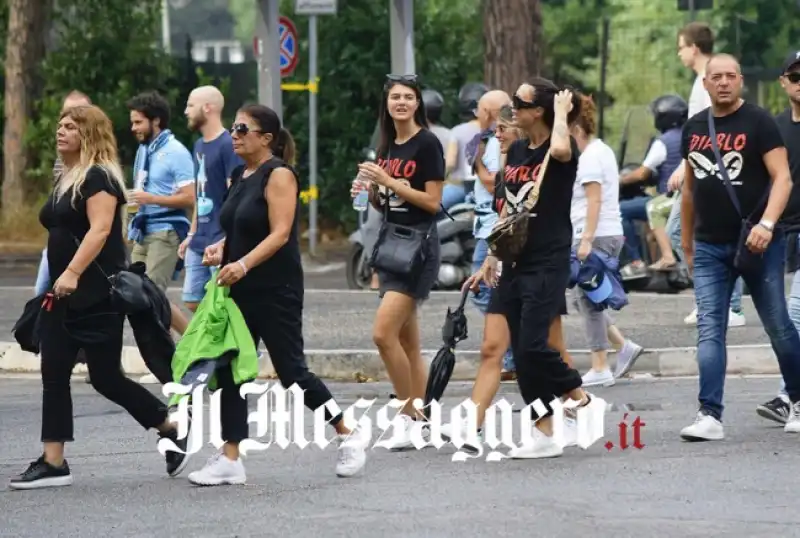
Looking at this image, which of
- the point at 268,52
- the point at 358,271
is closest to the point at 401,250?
the point at 358,271

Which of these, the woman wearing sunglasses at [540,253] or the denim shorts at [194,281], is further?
the denim shorts at [194,281]

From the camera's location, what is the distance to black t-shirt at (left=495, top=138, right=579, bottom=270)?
9.32 meters

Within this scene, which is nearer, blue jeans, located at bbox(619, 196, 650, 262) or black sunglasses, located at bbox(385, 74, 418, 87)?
black sunglasses, located at bbox(385, 74, 418, 87)

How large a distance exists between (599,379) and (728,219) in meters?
2.94

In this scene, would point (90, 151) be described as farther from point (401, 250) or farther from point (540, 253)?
point (540, 253)

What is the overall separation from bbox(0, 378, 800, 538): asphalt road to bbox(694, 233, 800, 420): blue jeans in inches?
10.6

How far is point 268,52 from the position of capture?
2139 centimetres

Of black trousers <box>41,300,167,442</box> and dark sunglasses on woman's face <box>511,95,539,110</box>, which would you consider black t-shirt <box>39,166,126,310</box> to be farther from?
dark sunglasses on woman's face <box>511,95,539,110</box>

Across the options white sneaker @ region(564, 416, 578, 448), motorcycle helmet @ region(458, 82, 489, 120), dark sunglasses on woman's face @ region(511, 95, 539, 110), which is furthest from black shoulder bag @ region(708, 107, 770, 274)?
motorcycle helmet @ region(458, 82, 489, 120)

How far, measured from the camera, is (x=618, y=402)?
38.3 feet

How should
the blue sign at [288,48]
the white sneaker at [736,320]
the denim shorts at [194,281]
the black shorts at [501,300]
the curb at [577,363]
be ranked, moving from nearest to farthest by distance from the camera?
the black shorts at [501,300], the denim shorts at [194,281], the curb at [577,363], the white sneaker at [736,320], the blue sign at [288,48]

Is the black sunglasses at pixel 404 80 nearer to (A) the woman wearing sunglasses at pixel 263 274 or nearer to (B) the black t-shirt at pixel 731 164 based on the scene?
(A) the woman wearing sunglasses at pixel 263 274

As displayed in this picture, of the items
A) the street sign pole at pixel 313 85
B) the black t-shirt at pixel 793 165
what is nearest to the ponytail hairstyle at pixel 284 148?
the black t-shirt at pixel 793 165

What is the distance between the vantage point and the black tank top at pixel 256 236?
29.1 ft
